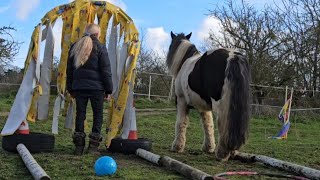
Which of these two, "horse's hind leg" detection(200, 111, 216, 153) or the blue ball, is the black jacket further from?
"horse's hind leg" detection(200, 111, 216, 153)

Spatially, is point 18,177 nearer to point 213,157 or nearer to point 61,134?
point 213,157

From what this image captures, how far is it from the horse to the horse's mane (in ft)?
1.52

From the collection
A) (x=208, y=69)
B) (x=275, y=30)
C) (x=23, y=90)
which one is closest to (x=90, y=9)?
(x=23, y=90)

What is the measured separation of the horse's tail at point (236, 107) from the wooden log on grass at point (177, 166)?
1.04m

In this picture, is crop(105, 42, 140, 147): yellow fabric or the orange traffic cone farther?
crop(105, 42, 140, 147): yellow fabric

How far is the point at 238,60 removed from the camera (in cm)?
615

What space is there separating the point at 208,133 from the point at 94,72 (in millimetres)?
2319

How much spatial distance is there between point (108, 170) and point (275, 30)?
18.7m

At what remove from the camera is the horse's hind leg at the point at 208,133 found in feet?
24.0

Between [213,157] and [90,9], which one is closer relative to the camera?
[213,157]

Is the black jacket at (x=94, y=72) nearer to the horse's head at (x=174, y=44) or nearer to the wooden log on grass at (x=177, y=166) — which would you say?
the wooden log on grass at (x=177, y=166)

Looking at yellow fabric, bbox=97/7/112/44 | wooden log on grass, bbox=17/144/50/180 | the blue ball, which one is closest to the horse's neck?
yellow fabric, bbox=97/7/112/44

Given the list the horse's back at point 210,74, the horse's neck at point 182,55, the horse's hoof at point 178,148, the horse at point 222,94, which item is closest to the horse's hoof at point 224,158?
the horse at point 222,94

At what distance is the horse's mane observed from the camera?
796cm
